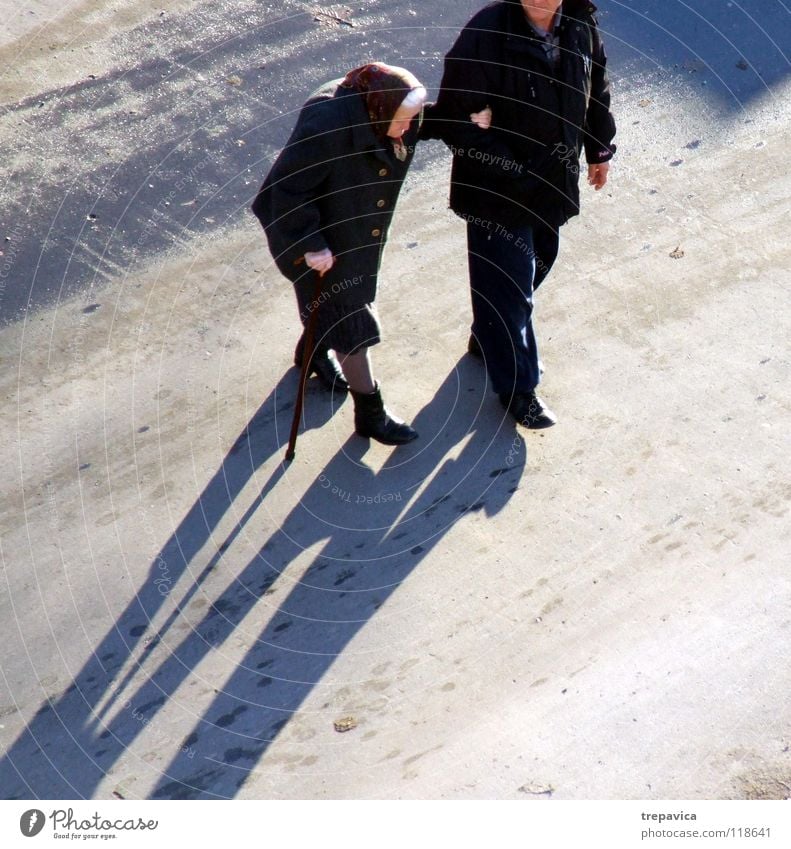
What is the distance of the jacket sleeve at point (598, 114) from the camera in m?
4.19

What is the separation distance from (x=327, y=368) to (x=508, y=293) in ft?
2.62

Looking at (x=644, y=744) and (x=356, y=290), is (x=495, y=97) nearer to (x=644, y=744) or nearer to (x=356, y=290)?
(x=356, y=290)

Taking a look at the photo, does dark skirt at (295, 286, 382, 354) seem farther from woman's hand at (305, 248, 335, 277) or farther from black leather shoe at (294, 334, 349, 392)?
black leather shoe at (294, 334, 349, 392)

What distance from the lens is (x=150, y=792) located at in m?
3.39

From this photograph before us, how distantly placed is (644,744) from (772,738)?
0.40 meters

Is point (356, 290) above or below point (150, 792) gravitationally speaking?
above

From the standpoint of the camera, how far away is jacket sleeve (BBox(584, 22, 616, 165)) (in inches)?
165

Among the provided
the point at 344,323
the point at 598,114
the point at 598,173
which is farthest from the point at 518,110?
the point at 344,323

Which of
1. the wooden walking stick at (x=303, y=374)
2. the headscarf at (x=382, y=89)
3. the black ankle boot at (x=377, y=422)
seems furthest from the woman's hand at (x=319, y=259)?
the black ankle boot at (x=377, y=422)

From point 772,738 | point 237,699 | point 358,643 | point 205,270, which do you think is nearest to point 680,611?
point 772,738

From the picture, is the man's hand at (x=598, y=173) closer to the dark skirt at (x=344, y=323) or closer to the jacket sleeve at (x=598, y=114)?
the jacket sleeve at (x=598, y=114)

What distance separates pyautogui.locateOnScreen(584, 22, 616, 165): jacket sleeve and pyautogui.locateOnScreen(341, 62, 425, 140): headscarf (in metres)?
0.76

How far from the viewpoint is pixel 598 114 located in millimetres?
4344

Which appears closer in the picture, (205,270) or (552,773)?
(552,773)
